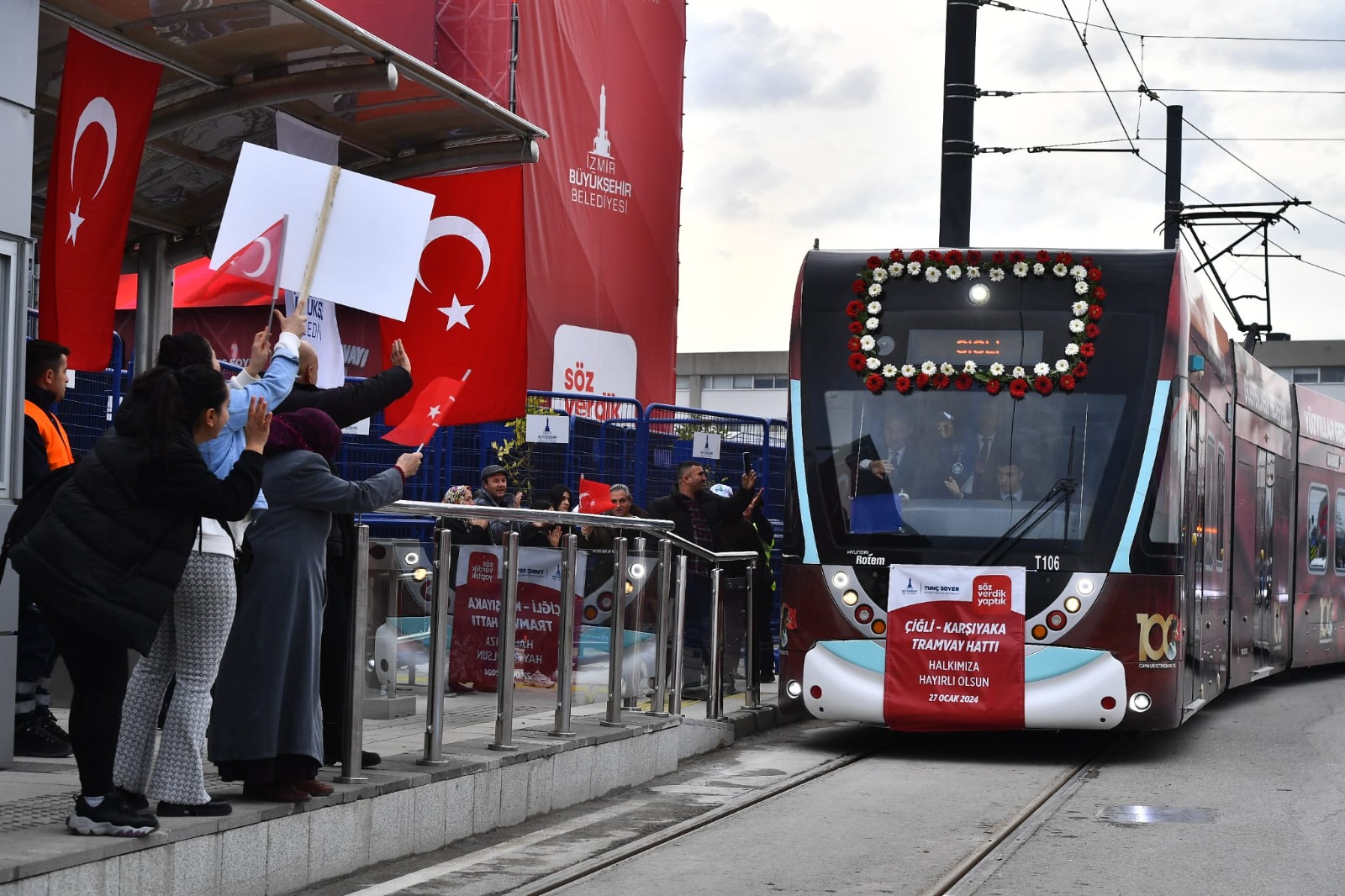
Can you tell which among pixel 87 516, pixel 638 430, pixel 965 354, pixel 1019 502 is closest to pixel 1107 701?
pixel 1019 502

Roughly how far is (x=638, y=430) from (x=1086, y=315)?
4701mm

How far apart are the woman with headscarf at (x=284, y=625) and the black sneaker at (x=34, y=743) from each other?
62.6 inches

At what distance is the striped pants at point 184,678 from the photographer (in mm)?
6035

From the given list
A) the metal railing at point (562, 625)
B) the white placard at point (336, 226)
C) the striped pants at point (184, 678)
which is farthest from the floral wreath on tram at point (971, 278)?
the striped pants at point (184, 678)

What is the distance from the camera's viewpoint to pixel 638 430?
15.2 metres

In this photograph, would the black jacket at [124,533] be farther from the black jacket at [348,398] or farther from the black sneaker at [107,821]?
the black jacket at [348,398]

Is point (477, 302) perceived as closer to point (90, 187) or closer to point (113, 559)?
point (90, 187)

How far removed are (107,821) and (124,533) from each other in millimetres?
893

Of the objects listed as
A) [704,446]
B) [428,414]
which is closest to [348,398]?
[428,414]

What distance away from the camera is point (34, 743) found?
25.8 feet

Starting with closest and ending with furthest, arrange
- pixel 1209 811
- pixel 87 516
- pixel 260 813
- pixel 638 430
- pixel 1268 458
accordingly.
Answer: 1. pixel 87 516
2. pixel 260 813
3. pixel 1209 811
4. pixel 638 430
5. pixel 1268 458

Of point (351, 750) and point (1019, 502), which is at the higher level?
point (1019, 502)

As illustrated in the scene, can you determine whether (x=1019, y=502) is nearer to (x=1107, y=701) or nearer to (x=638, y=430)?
(x=1107, y=701)

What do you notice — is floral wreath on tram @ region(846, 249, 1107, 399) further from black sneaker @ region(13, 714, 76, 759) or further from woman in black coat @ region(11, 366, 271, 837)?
woman in black coat @ region(11, 366, 271, 837)
